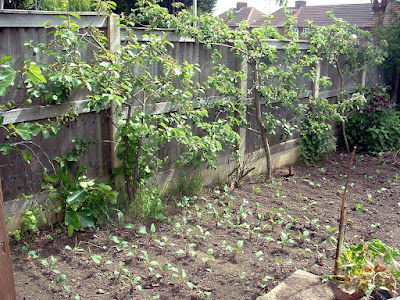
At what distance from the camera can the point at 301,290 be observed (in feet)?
10.3

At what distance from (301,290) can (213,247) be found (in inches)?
40.7

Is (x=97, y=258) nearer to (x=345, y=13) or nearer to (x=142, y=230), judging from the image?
(x=142, y=230)

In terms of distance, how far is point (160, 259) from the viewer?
3684 millimetres

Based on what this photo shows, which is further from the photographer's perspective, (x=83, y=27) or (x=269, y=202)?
(x=269, y=202)

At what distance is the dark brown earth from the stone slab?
0.53ft

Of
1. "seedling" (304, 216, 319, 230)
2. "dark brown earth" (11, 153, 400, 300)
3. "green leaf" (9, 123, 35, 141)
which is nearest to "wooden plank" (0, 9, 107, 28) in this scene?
"green leaf" (9, 123, 35, 141)

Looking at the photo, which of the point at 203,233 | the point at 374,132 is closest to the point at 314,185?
the point at 203,233

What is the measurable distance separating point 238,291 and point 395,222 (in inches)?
93.7

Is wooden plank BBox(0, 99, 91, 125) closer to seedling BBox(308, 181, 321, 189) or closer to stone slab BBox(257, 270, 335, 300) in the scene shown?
stone slab BBox(257, 270, 335, 300)

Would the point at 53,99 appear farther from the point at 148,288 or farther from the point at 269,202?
the point at 269,202

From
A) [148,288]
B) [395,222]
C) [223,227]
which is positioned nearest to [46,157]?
[148,288]

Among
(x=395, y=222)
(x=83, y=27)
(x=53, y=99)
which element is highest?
(x=83, y=27)

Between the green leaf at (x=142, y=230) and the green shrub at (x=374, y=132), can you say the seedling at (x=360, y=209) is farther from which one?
the green shrub at (x=374, y=132)

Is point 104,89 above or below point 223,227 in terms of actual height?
above
